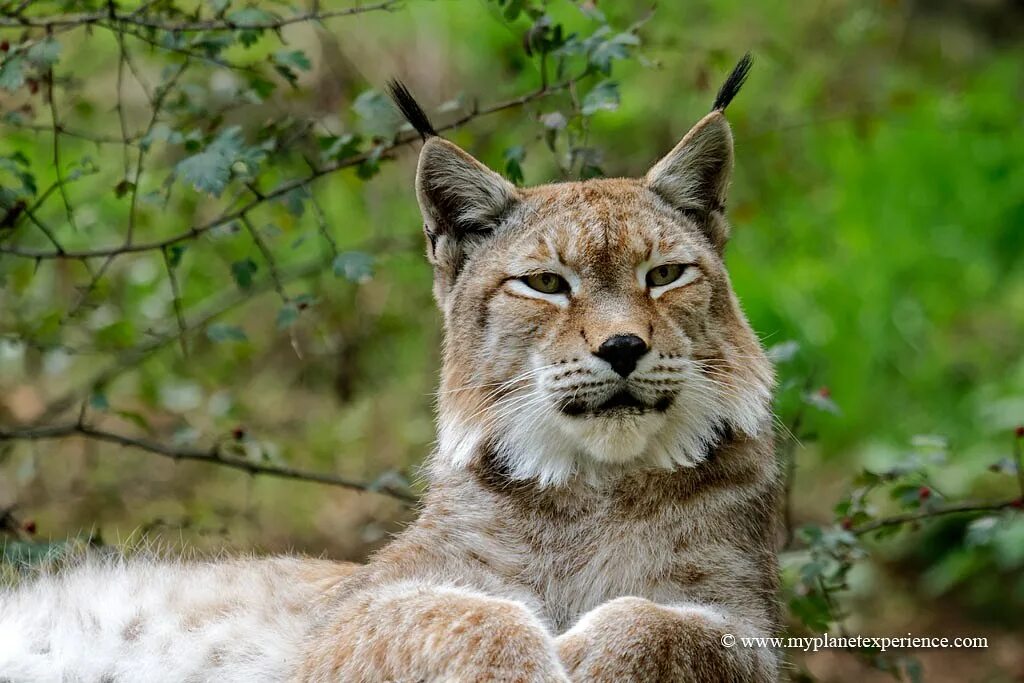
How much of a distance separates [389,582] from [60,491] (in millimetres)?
6028

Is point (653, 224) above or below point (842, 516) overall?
above

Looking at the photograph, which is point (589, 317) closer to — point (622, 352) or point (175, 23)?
point (622, 352)

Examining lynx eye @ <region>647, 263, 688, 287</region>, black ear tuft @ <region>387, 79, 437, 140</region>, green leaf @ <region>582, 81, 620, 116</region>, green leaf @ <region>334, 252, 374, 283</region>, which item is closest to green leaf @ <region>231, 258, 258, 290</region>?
green leaf @ <region>334, 252, 374, 283</region>

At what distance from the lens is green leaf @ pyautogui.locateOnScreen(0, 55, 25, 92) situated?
5.09m

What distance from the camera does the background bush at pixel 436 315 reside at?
8625mm

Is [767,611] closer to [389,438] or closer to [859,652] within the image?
[859,652]

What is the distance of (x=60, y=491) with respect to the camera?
991 centimetres

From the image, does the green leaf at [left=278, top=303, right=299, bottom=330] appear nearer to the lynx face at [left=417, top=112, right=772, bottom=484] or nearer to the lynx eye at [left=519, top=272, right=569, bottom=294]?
the lynx face at [left=417, top=112, right=772, bottom=484]

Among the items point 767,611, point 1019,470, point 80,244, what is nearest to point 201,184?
point 767,611

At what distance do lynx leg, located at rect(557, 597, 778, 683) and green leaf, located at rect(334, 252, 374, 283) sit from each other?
1970 millimetres

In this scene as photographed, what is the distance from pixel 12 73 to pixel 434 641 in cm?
297

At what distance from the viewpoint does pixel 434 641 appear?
13.9 feet

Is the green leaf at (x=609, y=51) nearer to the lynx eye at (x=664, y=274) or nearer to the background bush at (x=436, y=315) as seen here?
the lynx eye at (x=664, y=274)

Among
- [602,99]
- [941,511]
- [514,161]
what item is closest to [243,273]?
[514,161]
